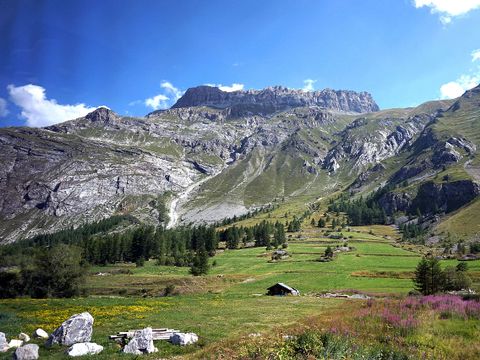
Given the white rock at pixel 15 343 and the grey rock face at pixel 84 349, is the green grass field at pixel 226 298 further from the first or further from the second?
the white rock at pixel 15 343

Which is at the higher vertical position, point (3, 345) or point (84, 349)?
point (3, 345)

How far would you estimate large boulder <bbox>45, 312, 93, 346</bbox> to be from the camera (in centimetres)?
2383

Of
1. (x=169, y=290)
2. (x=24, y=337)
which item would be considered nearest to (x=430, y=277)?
(x=169, y=290)

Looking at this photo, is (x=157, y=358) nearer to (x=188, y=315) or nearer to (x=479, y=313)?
(x=188, y=315)

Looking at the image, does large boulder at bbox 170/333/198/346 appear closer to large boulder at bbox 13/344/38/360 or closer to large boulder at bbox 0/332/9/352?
large boulder at bbox 13/344/38/360

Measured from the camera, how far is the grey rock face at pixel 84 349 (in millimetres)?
21444

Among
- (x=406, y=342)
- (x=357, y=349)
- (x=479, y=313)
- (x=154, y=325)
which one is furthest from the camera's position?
(x=154, y=325)

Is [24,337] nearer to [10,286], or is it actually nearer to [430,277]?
[430,277]

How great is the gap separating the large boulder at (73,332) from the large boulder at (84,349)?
2191mm

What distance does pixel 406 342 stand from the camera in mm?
18609

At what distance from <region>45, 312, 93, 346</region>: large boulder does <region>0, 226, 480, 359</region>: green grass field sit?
3.33ft

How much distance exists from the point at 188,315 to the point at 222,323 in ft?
20.6

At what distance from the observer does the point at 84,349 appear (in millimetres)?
21906

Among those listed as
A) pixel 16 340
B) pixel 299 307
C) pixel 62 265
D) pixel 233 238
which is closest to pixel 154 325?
pixel 16 340
